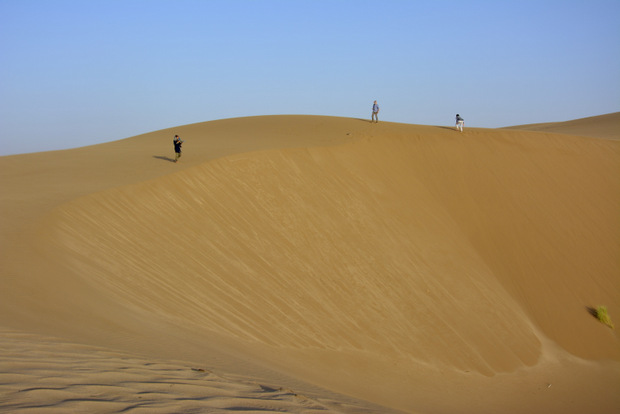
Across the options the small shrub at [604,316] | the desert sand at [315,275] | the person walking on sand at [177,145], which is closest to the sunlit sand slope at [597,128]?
the desert sand at [315,275]

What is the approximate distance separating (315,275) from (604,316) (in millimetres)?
7656

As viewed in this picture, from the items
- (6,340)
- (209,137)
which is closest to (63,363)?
(6,340)

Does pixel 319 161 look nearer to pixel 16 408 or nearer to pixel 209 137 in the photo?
pixel 209 137

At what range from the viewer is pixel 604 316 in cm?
1418

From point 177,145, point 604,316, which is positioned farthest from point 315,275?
point 604,316

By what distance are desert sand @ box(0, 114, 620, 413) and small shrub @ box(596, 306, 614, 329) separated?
7.5 inches

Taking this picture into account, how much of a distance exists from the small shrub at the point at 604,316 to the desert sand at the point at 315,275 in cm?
19

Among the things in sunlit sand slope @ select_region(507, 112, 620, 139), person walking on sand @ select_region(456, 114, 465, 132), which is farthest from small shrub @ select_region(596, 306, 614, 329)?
sunlit sand slope @ select_region(507, 112, 620, 139)

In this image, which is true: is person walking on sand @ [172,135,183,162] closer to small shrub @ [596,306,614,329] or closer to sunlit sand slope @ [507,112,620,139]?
small shrub @ [596,306,614,329]

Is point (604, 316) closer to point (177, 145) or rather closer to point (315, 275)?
→ point (315, 275)

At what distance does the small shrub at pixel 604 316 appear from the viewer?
14.1m

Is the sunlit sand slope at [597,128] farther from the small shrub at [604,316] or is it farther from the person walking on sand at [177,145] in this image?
the person walking on sand at [177,145]

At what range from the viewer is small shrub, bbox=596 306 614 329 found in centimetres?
1414

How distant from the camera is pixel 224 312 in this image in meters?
8.99
